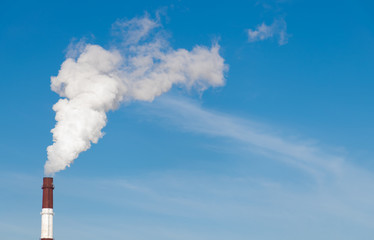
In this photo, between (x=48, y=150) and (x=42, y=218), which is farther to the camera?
(x=48, y=150)

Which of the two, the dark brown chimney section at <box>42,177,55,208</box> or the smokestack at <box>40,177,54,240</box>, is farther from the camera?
the dark brown chimney section at <box>42,177,55,208</box>

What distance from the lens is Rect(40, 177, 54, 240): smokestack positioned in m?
37.5

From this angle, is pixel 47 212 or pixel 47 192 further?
pixel 47 192

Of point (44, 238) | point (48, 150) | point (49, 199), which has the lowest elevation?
point (44, 238)

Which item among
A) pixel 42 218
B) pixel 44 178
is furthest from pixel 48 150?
pixel 42 218

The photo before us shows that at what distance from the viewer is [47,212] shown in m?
37.6

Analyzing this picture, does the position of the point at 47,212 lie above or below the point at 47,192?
below

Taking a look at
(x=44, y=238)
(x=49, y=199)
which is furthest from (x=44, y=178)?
(x=44, y=238)

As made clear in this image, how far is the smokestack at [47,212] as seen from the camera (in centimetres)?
3753

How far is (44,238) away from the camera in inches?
1473

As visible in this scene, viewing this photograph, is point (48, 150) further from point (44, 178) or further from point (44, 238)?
point (44, 238)

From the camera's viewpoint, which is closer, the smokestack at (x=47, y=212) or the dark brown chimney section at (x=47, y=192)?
the smokestack at (x=47, y=212)

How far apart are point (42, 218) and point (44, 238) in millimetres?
1768

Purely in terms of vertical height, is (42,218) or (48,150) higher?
(48,150)
